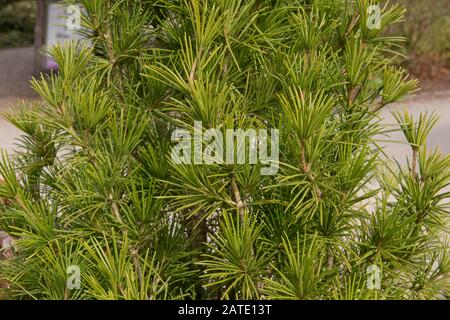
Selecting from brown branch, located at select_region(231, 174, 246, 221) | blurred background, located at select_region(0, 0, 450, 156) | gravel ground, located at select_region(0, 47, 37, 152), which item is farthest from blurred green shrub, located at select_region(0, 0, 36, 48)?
brown branch, located at select_region(231, 174, 246, 221)

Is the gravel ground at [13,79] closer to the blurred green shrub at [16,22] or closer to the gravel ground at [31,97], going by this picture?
the gravel ground at [31,97]

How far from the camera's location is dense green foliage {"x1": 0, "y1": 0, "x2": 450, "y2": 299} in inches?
82.6

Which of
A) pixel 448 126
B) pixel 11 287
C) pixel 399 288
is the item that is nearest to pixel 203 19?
pixel 399 288

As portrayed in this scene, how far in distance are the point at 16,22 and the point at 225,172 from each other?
61.5 ft

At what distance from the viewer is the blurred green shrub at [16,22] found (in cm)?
1867

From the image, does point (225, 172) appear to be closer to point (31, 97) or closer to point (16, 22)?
point (31, 97)

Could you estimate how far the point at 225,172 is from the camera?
2.09 metres

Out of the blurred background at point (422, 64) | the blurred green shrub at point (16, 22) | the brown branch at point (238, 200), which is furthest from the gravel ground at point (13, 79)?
the brown branch at point (238, 200)

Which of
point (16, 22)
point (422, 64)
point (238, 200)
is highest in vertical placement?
point (16, 22)

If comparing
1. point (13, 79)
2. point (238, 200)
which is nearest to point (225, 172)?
point (238, 200)

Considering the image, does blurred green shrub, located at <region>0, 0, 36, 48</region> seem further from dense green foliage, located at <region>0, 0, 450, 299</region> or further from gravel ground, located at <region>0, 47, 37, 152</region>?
dense green foliage, located at <region>0, 0, 450, 299</region>

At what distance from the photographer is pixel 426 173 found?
236cm

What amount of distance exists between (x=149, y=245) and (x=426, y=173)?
0.85m

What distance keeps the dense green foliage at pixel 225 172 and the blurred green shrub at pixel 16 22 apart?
54.6 feet
